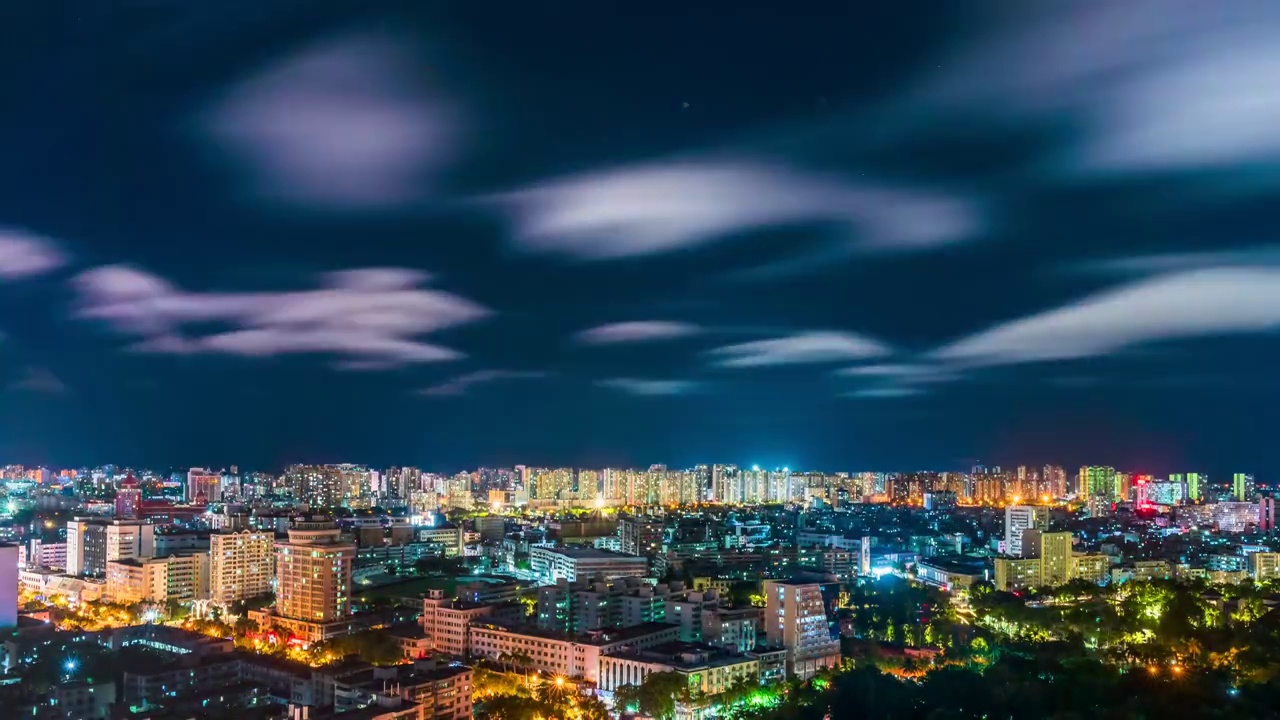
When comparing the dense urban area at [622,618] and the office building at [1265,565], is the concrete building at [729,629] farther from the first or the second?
the office building at [1265,565]

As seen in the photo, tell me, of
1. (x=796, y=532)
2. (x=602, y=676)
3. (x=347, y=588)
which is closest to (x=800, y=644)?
(x=602, y=676)

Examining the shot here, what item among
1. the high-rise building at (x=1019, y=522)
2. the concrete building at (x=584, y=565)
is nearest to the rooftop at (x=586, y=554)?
the concrete building at (x=584, y=565)

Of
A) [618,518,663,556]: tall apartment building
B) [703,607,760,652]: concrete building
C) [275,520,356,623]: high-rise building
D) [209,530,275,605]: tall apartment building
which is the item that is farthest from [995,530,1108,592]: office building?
[209,530,275,605]: tall apartment building

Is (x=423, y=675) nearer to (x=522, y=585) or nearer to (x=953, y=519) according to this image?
(x=522, y=585)

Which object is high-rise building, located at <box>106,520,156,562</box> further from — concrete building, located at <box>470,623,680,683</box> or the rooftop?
concrete building, located at <box>470,623,680,683</box>

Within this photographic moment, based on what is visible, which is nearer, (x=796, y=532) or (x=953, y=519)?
(x=796, y=532)

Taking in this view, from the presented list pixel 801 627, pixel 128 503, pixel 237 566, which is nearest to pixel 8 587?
pixel 237 566
